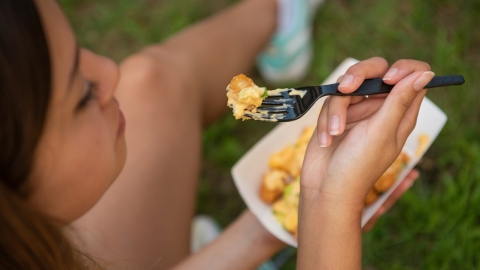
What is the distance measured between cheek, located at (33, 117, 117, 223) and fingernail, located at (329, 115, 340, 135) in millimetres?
456

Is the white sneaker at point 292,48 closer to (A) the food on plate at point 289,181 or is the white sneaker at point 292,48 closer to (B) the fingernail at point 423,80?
(A) the food on plate at point 289,181

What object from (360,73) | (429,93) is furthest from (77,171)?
(429,93)

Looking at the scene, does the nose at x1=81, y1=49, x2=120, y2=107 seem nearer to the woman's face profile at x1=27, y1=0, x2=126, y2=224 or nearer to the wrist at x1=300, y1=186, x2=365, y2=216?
the woman's face profile at x1=27, y1=0, x2=126, y2=224

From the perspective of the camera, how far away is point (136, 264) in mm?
1151

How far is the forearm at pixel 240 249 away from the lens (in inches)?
47.6

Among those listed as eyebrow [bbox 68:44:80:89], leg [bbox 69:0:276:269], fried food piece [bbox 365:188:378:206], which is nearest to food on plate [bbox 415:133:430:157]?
fried food piece [bbox 365:188:378:206]

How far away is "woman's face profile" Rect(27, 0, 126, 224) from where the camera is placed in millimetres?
782

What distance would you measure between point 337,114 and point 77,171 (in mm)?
528

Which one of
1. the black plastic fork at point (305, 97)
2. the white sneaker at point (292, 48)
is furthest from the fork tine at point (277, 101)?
the white sneaker at point (292, 48)

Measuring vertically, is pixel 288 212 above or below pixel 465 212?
above

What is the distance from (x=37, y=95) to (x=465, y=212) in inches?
53.9

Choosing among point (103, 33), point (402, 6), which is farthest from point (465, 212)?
point (103, 33)

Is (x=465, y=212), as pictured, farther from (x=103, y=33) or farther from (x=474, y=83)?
(x=103, y=33)

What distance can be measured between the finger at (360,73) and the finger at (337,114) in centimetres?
4
